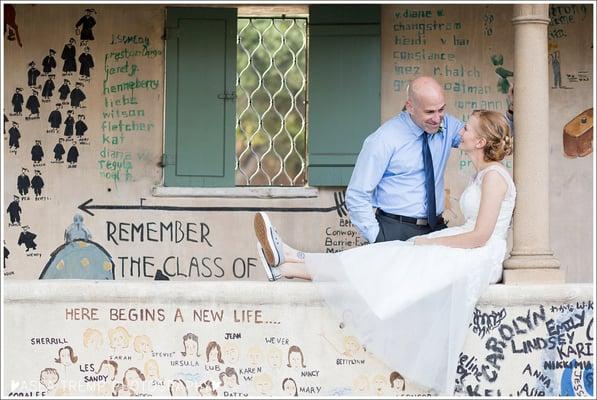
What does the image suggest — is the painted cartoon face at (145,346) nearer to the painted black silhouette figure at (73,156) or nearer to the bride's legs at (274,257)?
the bride's legs at (274,257)

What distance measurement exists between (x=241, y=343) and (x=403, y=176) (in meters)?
1.52

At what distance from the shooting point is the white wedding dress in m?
7.04

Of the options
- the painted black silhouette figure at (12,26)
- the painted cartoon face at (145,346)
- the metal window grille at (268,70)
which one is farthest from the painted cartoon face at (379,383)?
the painted black silhouette figure at (12,26)

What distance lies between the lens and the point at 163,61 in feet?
32.7

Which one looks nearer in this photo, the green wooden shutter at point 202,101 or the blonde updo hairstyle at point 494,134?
the blonde updo hairstyle at point 494,134

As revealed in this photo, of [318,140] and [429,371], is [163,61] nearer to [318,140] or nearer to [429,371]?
[318,140]

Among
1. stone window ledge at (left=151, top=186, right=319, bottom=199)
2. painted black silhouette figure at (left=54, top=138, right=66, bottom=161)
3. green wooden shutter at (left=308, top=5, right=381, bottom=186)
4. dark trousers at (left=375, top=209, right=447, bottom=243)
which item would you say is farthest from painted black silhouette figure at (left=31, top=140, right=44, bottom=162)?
dark trousers at (left=375, top=209, right=447, bottom=243)

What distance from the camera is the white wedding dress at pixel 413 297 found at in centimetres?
704

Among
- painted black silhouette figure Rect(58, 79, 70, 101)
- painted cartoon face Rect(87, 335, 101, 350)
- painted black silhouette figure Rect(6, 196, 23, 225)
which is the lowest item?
painted cartoon face Rect(87, 335, 101, 350)

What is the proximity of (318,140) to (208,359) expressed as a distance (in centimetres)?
299

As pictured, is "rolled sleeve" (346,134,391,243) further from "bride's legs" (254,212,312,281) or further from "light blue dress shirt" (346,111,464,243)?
"bride's legs" (254,212,312,281)

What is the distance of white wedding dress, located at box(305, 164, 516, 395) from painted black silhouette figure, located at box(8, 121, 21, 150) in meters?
3.61

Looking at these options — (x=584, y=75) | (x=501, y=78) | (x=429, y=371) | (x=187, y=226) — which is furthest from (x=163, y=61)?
(x=429, y=371)

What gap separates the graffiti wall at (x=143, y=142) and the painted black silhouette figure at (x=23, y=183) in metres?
0.01
